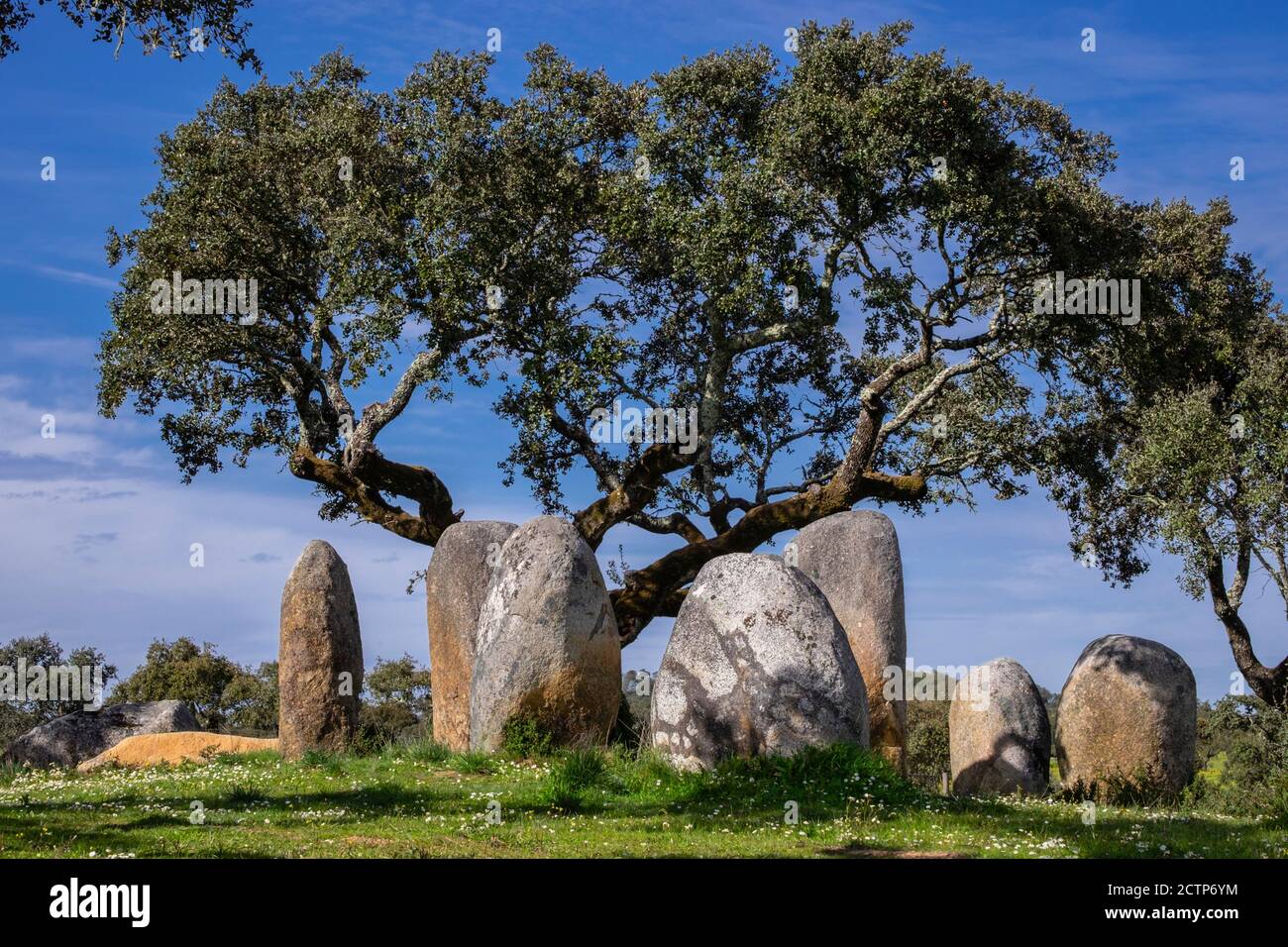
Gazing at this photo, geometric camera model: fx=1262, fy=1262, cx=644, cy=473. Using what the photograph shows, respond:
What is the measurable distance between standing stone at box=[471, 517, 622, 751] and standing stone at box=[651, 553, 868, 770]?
7.63ft

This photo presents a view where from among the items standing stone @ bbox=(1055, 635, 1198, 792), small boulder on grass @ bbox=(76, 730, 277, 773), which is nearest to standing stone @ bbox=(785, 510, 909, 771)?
standing stone @ bbox=(1055, 635, 1198, 792)

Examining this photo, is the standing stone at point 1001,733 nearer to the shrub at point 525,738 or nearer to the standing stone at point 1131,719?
the standing stone at point 1131,719

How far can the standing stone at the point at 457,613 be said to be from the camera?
2214 cm

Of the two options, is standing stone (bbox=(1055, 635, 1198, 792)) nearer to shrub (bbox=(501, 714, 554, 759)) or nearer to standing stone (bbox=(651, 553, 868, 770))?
standing stone (bbox=(651, 553, 868, 770))

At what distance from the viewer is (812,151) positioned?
26578 millimetres

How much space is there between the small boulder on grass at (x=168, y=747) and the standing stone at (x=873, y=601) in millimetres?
11634

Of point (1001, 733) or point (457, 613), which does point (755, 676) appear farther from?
point (1001, 733)

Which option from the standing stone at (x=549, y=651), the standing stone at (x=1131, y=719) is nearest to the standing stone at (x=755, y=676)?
the standing stone at (x=549, y=651)

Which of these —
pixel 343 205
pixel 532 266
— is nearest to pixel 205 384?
pixel 343 205

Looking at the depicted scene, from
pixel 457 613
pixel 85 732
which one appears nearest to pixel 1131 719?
pixel 457 613

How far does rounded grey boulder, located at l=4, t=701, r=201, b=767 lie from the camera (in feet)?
92.6

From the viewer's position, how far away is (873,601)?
21.4 m
